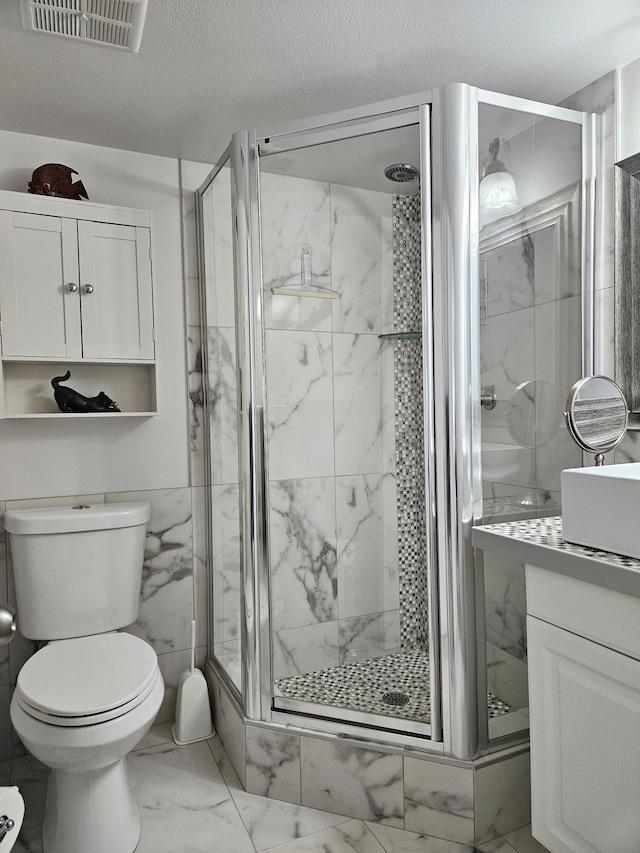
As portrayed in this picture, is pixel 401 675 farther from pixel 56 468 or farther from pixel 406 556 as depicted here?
pixel 56 468

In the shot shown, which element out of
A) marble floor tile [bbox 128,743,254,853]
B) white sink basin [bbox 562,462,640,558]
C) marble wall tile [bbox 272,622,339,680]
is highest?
white sink basin [bbox 562,462,640,558]

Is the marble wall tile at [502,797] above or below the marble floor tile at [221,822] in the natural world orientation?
above

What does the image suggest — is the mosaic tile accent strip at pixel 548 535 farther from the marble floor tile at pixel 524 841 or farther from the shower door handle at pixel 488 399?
the marble floor tile at pixel 524 841

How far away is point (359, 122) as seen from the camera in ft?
5.41

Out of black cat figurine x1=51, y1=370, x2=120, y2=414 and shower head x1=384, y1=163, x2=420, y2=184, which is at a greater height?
shower head x1=384, y1=163, x2=420, y2=184

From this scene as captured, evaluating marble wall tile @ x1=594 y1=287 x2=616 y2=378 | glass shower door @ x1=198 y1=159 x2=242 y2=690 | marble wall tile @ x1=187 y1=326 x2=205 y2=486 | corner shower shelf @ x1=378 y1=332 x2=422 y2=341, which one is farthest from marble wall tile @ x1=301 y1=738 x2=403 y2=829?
marble wall tile @ x1=594 y1=287 x2=616 y2=378

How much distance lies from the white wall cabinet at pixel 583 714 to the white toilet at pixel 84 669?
1006 millimetres

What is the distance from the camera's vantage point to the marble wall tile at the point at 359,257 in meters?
1.71

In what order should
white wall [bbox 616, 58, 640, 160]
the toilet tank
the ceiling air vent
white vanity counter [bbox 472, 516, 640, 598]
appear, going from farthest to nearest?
1. the toilet tank
2. white wall [bbox 616, 58, 640, 160]
3. the ceiling air vent
4. white vanity counter [bbox 472, 516, 640, 598]

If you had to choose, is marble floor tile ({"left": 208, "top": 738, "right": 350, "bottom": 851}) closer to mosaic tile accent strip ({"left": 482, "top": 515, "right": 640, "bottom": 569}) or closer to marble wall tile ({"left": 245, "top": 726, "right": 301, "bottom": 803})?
marble wall tile ({"left": 245, "top": 726, "right": 301, "bottom": 803})

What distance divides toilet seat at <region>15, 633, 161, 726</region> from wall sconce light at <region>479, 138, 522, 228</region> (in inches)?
60.6

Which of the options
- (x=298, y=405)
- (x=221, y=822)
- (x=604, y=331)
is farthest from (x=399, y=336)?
(x=221, y=822)

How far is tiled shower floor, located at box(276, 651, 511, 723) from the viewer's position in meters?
1.71

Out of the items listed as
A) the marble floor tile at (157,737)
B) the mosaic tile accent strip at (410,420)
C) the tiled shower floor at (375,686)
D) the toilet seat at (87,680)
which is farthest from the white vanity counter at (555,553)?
the marble floor tile at (157,737)
